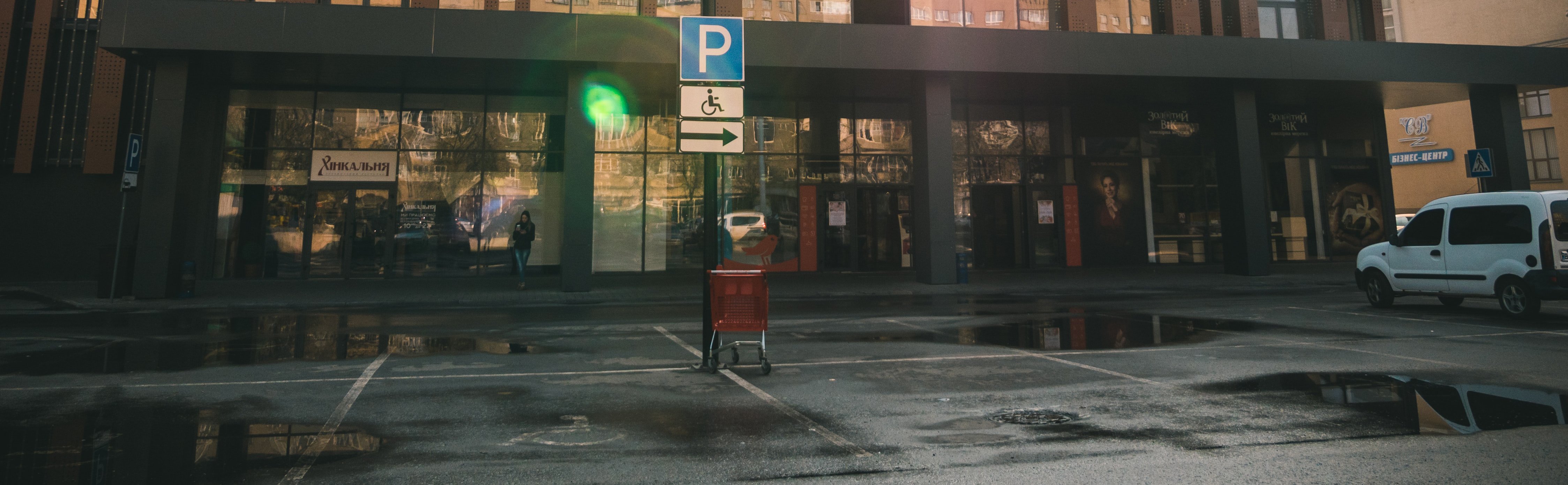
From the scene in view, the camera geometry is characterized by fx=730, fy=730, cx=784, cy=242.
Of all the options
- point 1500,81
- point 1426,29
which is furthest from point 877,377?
point 1426,29

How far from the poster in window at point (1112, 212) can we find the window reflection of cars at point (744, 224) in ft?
31.7

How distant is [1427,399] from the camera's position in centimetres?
514

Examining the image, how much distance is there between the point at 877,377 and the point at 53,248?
22657mm

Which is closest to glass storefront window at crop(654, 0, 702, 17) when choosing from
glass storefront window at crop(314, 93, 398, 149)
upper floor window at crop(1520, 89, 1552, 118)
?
glass storefront window at crop(314, 93, 398, 149)

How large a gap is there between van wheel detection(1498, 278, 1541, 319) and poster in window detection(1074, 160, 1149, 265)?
11.8 metres

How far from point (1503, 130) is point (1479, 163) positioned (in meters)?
7.44

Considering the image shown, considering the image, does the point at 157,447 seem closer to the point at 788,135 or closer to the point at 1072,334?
the point at 1072,334

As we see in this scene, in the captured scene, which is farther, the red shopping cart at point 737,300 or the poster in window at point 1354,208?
the poster in window at point 1354,208

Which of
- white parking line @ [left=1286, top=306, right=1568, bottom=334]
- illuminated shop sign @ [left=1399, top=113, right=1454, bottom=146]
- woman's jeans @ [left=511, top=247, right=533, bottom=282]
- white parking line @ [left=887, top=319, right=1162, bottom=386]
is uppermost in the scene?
illuminated shop sign @ [left=1399, top=113, right=1454, bottom=146]

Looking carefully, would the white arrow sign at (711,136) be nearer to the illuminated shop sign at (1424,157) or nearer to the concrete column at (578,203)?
the concrete column at (578,203)

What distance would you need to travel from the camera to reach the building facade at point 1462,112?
36281mm

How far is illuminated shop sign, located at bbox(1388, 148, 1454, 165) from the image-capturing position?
41.1 m

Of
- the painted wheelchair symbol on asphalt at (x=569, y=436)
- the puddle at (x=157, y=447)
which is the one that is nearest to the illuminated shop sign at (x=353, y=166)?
the puddle at (x=157, y=447)

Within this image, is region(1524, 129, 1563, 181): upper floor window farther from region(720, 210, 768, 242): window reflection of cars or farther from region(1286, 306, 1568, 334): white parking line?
region(720, 210, 768, 242): window reflection of cars
